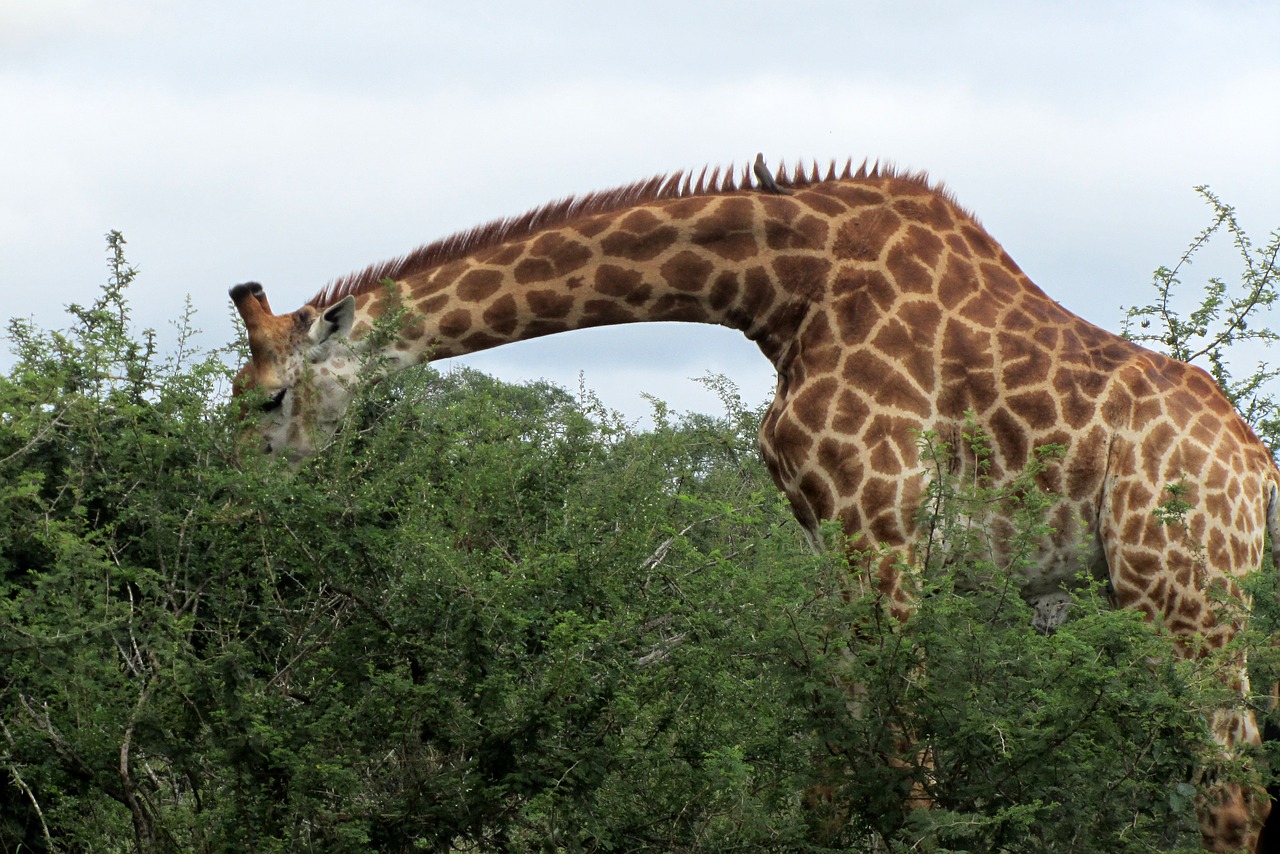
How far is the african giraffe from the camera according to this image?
19.9ft

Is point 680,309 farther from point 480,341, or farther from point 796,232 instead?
point 480,341

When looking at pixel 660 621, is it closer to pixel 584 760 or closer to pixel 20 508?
pixel 584 760

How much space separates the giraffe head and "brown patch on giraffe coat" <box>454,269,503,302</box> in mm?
542

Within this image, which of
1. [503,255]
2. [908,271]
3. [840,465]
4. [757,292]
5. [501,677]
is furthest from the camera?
[503,255]

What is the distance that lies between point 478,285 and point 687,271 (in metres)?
1.01

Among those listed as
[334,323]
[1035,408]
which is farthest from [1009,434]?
[334,323]

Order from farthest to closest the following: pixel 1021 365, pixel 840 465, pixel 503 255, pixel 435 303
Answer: pixel 503 255 → pixel 435 303 → pixel 1021 365 → pixel 840 465

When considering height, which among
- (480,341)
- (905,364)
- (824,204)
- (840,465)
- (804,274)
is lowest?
(840,465)

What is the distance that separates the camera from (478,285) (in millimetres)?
6793

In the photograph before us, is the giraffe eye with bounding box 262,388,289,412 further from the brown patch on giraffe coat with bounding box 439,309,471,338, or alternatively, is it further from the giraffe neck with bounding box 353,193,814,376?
the brown patch on giraffe coat with bounding box 439,309,471,338

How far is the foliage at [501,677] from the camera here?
4.57 m

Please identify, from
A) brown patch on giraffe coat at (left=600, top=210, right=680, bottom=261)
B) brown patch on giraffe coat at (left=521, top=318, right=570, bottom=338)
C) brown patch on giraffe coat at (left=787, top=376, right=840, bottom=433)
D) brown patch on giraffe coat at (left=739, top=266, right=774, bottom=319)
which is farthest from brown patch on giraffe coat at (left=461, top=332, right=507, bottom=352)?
brown patch on giraffe coat at (left=787, top=376, right=840, bottom=433)

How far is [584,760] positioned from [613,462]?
6.00 ft

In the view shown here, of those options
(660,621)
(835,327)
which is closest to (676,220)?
(835,327)
